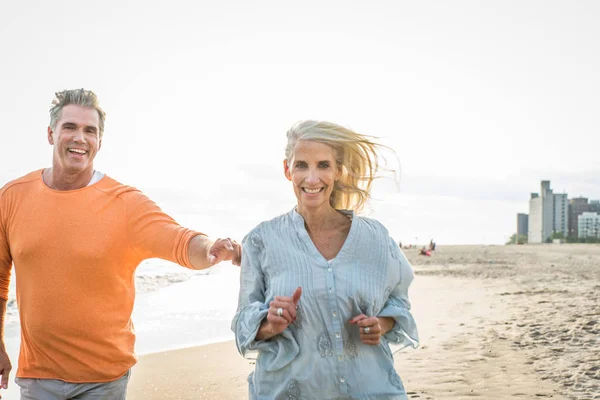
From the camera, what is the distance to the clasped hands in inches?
111

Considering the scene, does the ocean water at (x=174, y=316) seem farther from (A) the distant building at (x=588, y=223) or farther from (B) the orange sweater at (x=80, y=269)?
(A) the distant building at (x=588, y=223)

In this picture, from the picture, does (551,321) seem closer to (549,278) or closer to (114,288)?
(114,288)

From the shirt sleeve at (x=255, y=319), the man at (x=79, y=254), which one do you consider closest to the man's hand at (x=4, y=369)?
the man at (x=79, y=254)

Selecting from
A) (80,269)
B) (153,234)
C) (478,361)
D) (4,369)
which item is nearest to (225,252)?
(153,234)

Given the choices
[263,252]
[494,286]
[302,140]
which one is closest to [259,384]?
[263,252]

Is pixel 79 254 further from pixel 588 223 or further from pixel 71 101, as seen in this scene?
pixel 588 223

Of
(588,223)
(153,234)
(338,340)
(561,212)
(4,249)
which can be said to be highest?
(561,212)

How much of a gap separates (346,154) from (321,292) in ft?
2.46

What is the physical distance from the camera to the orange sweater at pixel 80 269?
3406 mm

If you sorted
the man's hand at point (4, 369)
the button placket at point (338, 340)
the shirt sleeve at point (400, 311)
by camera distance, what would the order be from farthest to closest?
the man's hand at point (4, 369)
the shirt sleeve at point (400, 311)
the button placket at point (338, 340)

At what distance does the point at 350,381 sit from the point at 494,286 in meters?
17.3

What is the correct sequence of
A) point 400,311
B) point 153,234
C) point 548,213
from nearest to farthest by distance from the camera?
point 400,311 < point 153,234 < point 548,213

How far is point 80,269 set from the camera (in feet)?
11.2

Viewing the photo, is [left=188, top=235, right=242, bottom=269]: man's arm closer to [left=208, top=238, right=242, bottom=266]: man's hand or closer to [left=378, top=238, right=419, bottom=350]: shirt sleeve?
[left=208, top=238, right=242, bottom=266]: man's hand
